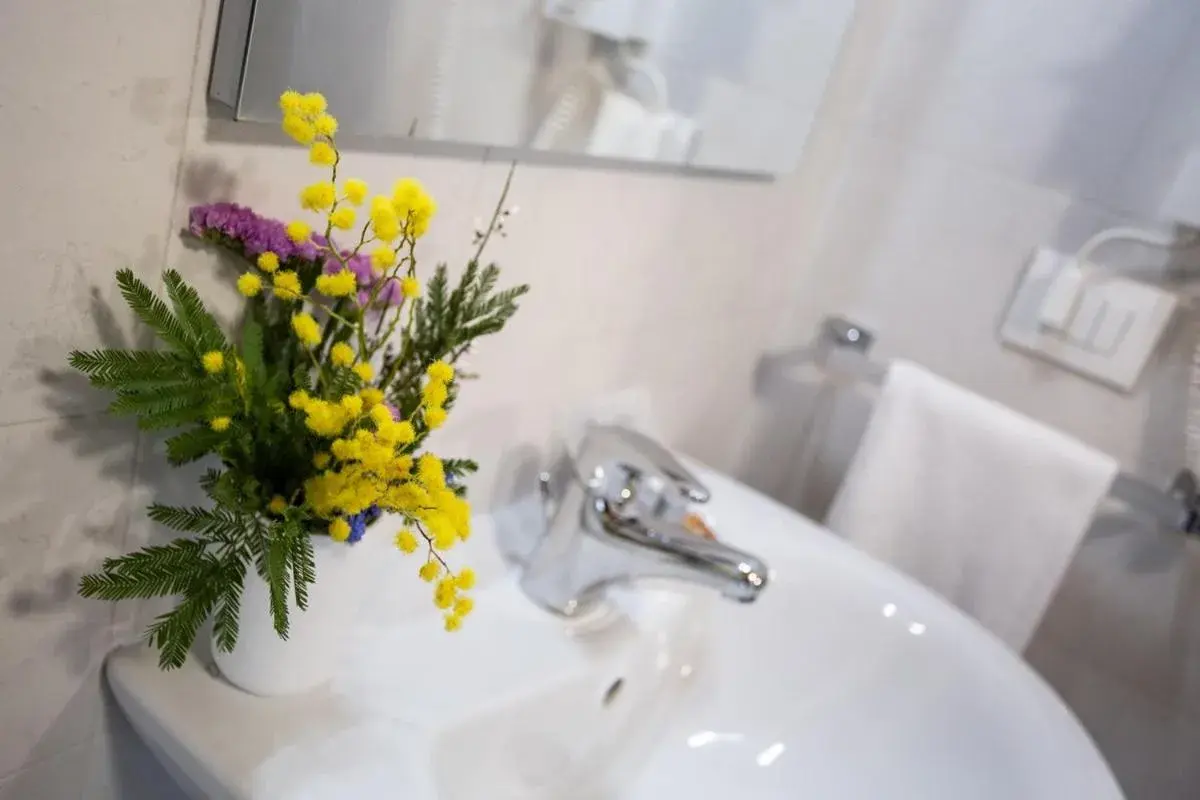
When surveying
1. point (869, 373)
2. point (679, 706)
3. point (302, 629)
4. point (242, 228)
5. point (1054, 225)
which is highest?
point (1054, 225)

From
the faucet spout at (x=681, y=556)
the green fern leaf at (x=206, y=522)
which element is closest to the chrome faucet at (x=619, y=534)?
the faucet spout at (x=681, y=556)

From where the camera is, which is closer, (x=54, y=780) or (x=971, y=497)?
(x=54, y=780)

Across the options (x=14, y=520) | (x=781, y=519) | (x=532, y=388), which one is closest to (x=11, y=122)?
(x=14, y=520)

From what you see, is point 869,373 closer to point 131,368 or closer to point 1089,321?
point 1089,321

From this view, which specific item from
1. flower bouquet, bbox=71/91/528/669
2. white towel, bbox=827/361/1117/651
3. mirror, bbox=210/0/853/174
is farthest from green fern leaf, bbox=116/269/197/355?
white towel, bbox=827/361/1117/651

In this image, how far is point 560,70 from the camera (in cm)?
69

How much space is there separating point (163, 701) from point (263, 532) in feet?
0.48

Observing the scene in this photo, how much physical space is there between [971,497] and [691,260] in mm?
408

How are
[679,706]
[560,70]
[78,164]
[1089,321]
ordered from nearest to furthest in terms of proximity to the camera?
[78,164]
[560,70]
[679,706]
[1089,321]

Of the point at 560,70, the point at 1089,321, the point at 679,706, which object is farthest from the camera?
the point at 1089,321

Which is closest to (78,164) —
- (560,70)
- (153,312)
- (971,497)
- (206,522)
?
(153,312)

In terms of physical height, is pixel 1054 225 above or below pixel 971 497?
above

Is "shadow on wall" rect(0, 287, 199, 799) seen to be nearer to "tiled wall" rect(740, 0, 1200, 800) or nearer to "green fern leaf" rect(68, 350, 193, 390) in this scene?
"green fern leaf" rect(68, 350, 193, 390)

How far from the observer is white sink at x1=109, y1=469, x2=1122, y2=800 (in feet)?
1.94
